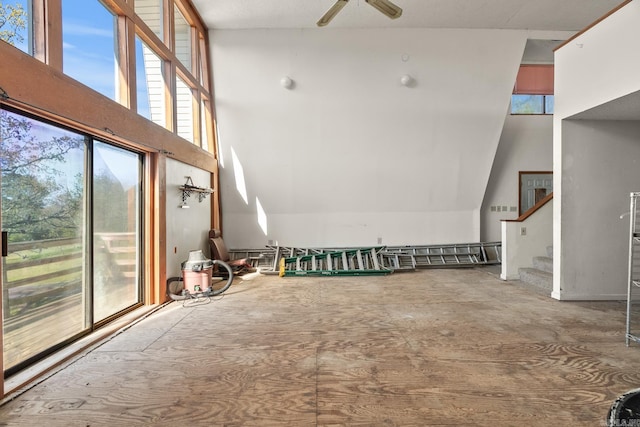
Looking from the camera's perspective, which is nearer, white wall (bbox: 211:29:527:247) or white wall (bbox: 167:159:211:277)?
white wall (bbox: 167:159:211:277)

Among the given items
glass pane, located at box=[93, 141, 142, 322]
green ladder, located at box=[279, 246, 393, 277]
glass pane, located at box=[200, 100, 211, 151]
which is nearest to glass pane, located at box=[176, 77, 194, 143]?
glass pane, located at box=[200, 100, 211, 151]

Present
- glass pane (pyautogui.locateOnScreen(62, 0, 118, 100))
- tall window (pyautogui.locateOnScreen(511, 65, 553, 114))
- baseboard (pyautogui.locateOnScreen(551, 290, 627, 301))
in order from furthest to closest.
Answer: tall window (pyautogui.locateOnScreen(511, 65, 553, 114)), baseboard (pyautogui.locateOnScreen(551, 290, 627, 301)), glass pane (pyautogui.locateOnScreen(62, 0, 118, 100))

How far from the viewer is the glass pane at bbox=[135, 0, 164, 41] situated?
167 inches

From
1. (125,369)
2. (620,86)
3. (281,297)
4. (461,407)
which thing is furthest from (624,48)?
(125,369)

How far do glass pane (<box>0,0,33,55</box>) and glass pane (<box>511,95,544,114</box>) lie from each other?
8440 mm

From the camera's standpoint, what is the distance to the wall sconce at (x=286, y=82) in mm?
5812

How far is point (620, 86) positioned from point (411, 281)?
3785 millimetres

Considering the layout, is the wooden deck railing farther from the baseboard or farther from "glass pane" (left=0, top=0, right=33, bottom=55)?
the baseboard

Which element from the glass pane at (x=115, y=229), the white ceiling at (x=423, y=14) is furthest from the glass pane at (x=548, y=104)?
the glass pane at (x=115, y=229)

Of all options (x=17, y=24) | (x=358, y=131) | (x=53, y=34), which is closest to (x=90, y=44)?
(x=53, y=34)

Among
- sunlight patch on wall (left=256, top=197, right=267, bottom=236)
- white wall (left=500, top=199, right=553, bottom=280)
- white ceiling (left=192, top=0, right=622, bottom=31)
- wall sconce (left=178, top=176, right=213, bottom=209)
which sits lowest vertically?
white wall (left=500, top=199, right=553, bottom=280)

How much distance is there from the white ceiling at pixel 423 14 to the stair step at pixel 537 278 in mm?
4393

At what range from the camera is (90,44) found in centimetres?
319

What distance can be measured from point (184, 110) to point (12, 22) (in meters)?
3.43
